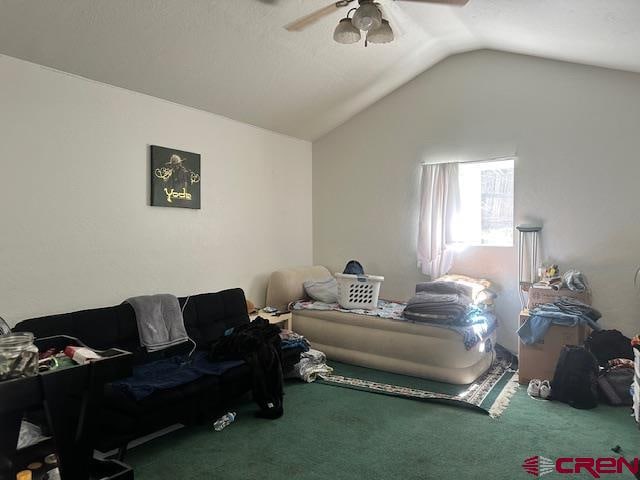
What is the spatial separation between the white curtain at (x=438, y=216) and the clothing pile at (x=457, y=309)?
0.46 m

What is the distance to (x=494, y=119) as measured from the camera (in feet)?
14.1

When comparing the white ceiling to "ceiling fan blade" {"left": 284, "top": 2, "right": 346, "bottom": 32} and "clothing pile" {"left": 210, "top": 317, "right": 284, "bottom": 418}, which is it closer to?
"ceiling fan blade" {"left": 284, "top": 2, "right": 346, "bottom": 32}

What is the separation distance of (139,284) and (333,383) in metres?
1.76

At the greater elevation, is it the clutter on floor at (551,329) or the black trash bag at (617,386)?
the clutter on floor at (551,329)

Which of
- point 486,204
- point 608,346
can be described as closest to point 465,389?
point 608,346

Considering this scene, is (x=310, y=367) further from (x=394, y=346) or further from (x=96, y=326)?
(x=96, y=326)

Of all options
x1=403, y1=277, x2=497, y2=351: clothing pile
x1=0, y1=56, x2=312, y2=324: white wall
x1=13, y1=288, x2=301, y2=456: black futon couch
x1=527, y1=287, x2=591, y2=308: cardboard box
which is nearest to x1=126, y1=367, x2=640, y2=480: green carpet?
x1=13, y1=288, x2=301, y2=456: black futon couch

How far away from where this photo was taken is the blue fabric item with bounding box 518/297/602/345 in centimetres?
338

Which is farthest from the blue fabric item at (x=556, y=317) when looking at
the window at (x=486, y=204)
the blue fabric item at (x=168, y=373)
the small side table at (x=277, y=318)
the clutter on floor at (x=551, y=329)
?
→ the blue fabric item at (x=168, y=373)

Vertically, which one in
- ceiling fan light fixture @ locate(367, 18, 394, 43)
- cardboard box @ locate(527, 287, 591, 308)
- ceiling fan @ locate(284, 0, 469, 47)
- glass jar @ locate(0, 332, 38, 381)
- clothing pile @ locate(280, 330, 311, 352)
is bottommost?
clothing pile @ locate(280, 330, 311, 352)

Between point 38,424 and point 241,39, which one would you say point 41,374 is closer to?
point 38,424

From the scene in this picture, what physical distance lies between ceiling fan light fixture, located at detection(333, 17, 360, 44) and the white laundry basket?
7.15 ft

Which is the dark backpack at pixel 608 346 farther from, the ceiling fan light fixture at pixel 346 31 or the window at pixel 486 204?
the ceiling fan light fixture at pixel 346 31

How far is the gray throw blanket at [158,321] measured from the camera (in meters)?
3.05
